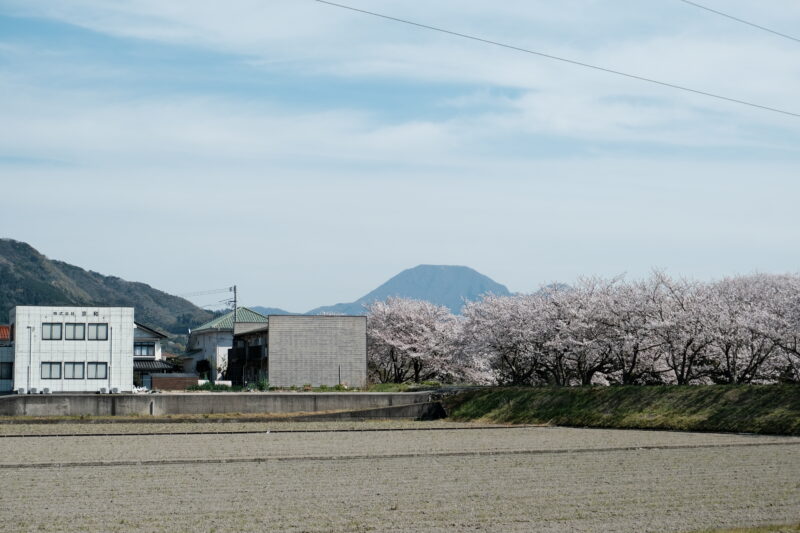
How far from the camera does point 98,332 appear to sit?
54438 mm

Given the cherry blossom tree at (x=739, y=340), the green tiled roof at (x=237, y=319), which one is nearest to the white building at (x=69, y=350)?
the green tiled roof at (x=237, y=319)

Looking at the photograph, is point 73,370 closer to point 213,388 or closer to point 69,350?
point 69,350

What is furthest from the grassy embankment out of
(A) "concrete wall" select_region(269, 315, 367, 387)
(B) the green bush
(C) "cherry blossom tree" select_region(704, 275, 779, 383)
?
(B) the green bush

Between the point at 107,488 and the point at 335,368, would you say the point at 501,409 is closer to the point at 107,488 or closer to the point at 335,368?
the point at 335,368

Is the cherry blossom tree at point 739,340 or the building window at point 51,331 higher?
the building window at point 51,331

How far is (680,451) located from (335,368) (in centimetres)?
4221

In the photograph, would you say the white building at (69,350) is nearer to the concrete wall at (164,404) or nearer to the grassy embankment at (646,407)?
the concrete wall at (164,404)

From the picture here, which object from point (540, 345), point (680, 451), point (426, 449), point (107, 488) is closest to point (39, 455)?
point (107, 488)

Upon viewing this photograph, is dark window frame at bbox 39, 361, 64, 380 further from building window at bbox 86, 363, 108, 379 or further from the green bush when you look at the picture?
the green bush

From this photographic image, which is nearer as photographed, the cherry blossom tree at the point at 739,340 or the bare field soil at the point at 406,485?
the bare field soil at the point at 406,485

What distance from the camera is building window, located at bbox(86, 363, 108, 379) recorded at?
176 feet

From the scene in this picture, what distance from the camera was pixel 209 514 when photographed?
13805mm

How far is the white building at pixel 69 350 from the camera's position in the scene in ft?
172

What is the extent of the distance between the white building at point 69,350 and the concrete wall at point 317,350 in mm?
11840
